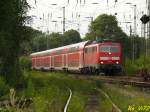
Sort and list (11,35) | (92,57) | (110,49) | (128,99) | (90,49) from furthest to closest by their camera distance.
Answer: (90,49), (92,57), (110,49), (11,35), (128,99)

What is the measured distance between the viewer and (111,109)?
15.2m

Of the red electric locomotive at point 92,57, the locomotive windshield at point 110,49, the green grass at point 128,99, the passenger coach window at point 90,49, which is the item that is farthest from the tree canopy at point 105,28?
the green grass at point 128,99

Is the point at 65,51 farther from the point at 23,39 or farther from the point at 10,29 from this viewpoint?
the point at 10,29

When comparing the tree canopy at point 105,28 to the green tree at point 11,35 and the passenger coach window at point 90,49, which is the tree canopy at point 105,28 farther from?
the green tree at point 11,35

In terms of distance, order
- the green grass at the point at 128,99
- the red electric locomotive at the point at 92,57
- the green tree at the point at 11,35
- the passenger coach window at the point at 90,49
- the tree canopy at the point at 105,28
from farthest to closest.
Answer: the tree canopy at the point at 105,28, the passenger coach window at the point at 90,49, the red electric locomotive at the point at 92,57, the green tree at the point at 11,35, the green grass at the point at 128,99

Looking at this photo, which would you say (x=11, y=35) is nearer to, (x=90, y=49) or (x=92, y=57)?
(x=92, y=57)

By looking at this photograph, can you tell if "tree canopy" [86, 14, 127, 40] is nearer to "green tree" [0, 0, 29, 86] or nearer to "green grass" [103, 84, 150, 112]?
"green tree" [0, 0, 29, 86]

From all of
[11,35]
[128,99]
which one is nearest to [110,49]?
[11,35]

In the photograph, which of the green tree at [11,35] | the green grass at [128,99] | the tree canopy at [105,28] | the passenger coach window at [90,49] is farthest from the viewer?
the tree canopy at [105,28]

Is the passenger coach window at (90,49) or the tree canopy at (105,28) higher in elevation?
the tree canopy at (105,28)

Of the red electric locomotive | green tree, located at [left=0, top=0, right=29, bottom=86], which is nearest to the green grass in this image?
green tree, located at [left=0, top=0, right=29, bottom=86]

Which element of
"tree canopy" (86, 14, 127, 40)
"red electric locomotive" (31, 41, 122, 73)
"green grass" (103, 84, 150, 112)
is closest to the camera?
"green grass" (103, 84, 150, 112)

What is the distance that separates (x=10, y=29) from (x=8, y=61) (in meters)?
3.27

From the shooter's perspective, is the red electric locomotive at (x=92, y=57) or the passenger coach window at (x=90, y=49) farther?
the passenger coach window at (x=90, y=49)
